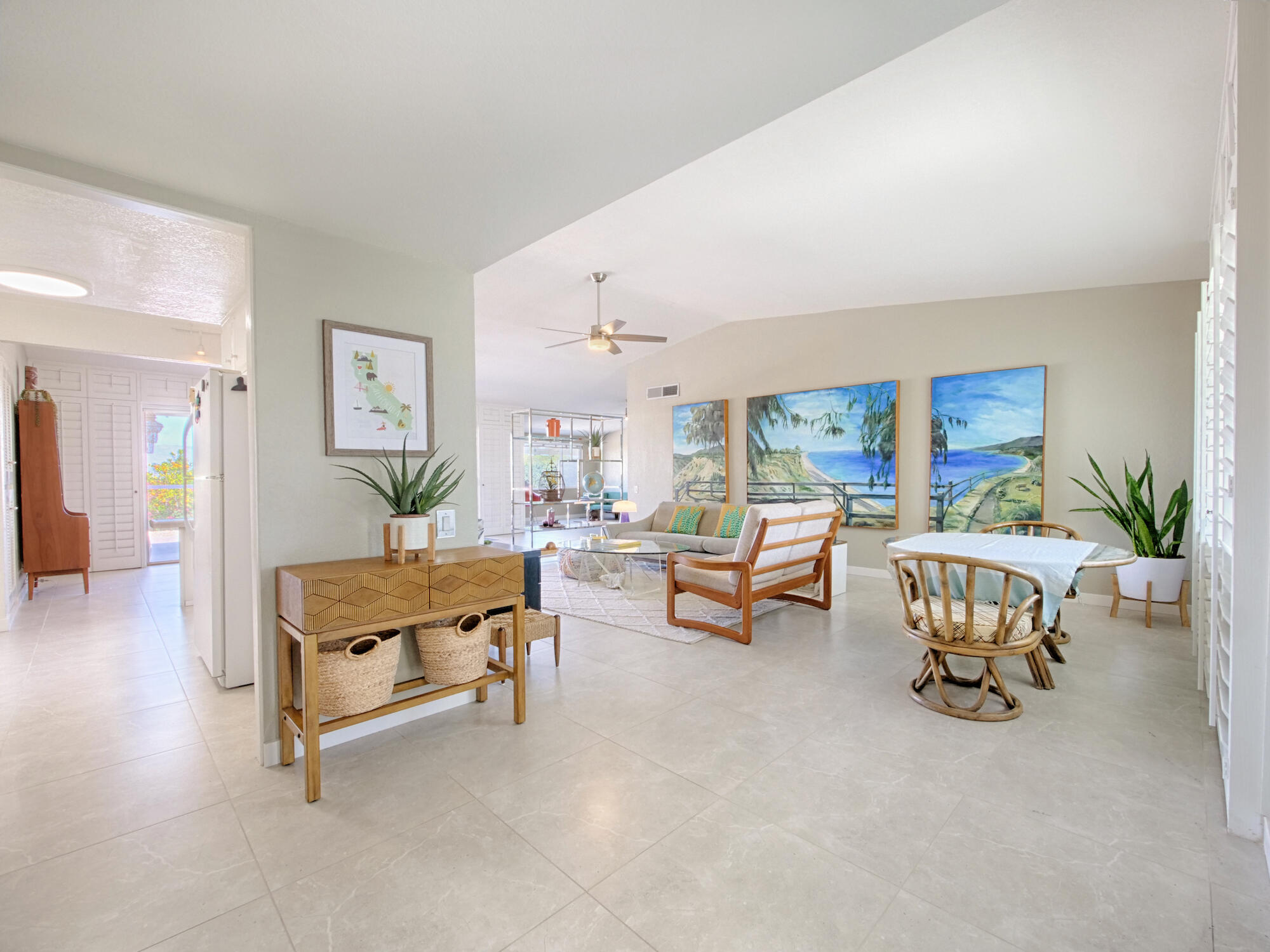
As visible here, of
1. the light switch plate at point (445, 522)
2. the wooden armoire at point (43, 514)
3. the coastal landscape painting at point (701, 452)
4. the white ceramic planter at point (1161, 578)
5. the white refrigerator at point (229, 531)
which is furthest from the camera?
the coastal landscape painting at point (701, 452)

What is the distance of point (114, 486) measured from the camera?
22.0 feet

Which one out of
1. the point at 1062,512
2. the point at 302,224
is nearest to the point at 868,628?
the point at 1062,512

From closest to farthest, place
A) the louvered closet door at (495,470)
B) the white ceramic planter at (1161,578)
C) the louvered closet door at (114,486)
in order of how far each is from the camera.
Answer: the white ceramic planter at (1161,578), the louvered closet door at (114,486), the louvered closet door at (495,470)

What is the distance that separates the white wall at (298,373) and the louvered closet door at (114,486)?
250 inches

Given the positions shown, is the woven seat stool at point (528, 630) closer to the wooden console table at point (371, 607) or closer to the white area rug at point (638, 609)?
the wooden console table at point (371, 607)

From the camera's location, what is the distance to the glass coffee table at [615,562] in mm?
5395

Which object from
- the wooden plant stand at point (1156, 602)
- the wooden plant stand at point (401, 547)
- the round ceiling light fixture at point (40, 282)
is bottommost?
the wooden plant stand at point (1156, 602)


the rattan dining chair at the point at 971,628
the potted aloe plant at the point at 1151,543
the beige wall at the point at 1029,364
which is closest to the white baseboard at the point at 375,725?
the rattan dining chair at the point at 971,628

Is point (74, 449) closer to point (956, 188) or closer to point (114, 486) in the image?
point (114, 486)

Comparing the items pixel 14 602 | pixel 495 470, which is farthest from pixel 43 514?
pixel 495 470

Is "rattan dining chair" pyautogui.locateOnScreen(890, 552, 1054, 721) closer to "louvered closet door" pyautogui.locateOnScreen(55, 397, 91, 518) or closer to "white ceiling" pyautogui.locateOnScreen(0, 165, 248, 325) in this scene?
"white ceiling" pyautogui.locateOnScreen(0, 165, 248, 325)

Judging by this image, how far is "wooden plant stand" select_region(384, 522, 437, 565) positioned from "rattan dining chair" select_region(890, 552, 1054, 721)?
2120 mm

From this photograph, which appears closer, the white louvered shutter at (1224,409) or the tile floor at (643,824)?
the tile floor at (643,824)

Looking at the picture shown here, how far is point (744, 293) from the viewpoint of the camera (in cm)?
587
